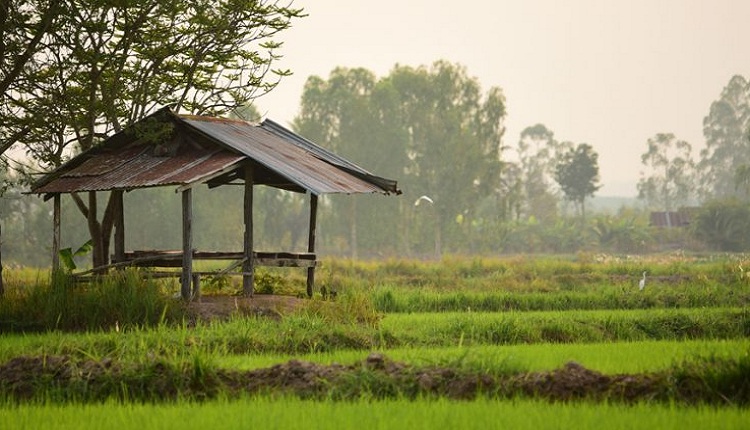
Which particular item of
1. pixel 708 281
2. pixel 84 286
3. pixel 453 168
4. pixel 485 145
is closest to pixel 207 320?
pixel 84 286

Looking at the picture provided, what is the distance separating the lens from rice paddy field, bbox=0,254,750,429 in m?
9.16

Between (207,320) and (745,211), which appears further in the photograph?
(745,211)

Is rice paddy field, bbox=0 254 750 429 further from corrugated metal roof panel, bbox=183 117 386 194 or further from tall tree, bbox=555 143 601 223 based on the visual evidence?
tall tree, bbox=555 143 601 223

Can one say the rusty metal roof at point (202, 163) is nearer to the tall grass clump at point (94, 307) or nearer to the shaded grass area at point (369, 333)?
the tall grass clump at point (94, 307)

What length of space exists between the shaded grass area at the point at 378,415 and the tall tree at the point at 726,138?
339ft

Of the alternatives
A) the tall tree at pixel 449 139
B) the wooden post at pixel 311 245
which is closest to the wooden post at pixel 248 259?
the wooden post at pixel 311 245

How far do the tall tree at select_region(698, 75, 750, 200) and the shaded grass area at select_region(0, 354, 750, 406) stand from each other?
4027 inches

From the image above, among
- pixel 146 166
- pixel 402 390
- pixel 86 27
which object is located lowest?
pixel 402 390

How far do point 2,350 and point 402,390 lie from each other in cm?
573

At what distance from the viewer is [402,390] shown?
34.4 feet

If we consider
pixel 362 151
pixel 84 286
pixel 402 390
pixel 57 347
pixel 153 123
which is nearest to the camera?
pixel 402 390

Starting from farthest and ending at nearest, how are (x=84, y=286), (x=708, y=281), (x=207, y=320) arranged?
(x=708, y=281) < (x=84, y=286) < (x=207, y=320)

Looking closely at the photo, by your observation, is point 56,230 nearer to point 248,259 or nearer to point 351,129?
point 248,259

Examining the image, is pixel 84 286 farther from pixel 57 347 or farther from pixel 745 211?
pixel 745 211
